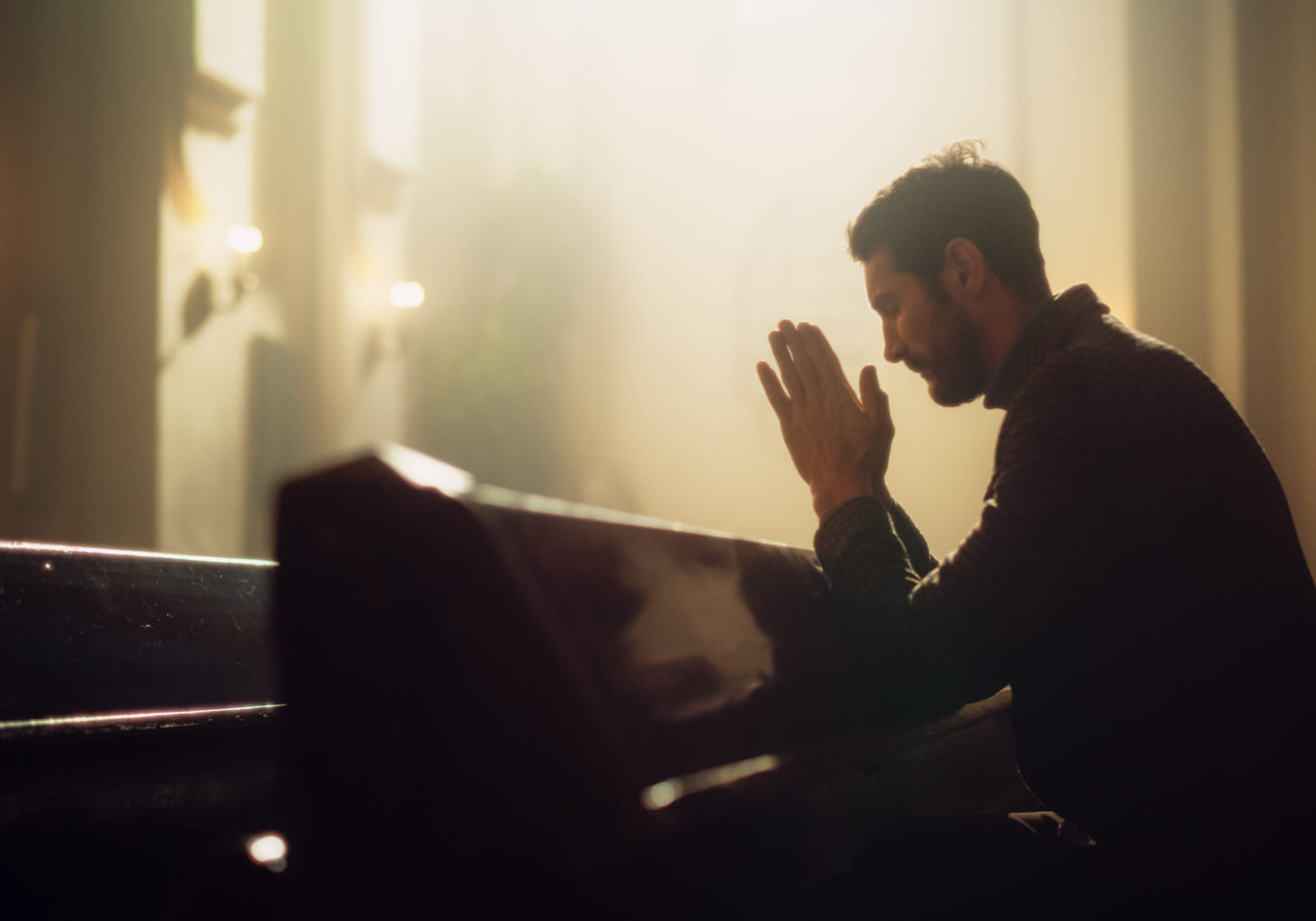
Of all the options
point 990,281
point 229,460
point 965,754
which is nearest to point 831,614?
point 990,281

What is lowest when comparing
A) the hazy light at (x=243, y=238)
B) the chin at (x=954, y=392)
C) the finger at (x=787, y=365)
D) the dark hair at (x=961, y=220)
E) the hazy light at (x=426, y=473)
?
the hazy light at (x=426, y=473)

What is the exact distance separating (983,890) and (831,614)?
25cm

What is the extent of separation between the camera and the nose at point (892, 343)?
1.20 meters

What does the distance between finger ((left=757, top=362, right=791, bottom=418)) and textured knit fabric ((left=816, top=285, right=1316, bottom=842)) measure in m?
0.31

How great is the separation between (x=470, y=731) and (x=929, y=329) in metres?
0.85

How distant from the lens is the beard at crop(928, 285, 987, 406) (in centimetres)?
115

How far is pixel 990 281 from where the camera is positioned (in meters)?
1.12

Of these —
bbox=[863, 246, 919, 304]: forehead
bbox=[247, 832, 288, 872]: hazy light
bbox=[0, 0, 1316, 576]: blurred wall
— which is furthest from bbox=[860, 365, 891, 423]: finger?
bbox=[0, 0, 1316, 576]: blurred wall

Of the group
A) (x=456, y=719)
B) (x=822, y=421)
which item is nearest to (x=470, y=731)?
(x=456, y=719)

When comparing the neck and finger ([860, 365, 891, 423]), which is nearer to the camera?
the neck

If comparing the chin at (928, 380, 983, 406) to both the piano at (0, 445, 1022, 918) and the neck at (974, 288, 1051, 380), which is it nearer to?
the neck at (974, 288, 1051, 380)

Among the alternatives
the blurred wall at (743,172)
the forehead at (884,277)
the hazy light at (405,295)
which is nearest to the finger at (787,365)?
the forehead at (884,277)

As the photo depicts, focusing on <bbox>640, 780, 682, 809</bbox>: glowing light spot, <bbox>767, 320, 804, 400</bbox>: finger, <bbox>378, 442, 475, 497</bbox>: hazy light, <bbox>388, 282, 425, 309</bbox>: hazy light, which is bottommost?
<bbox>640, 780, 682, 809</bbox>: glowing light spot

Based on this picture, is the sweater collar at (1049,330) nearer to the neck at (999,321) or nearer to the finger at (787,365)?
the neck at (999,321)
